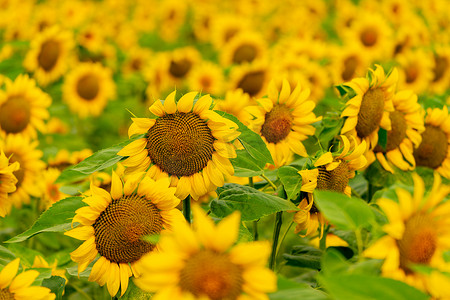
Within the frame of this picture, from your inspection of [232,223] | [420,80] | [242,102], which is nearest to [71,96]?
[242,102]

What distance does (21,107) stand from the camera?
6.78 feet

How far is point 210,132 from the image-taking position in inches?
42.1

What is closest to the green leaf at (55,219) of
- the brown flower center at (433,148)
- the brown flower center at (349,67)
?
the brown flower center at (433,148)

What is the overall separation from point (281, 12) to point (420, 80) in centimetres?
240

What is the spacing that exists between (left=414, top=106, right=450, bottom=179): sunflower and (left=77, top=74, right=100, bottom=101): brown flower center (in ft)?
6.97

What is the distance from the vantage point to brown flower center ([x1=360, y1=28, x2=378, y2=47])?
3301 millimetres

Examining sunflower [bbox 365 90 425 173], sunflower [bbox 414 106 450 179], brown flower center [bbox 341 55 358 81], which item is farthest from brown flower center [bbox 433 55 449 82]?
sunflower [bbox 365 90 425 173]

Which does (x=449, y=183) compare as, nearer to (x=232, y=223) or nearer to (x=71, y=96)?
(x=232, y=223)

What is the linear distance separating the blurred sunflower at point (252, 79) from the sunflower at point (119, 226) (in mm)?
1704

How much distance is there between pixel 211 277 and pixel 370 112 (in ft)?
2.38

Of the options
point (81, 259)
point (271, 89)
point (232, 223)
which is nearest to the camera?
point (232, 223)

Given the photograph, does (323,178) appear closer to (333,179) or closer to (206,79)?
(333,179)

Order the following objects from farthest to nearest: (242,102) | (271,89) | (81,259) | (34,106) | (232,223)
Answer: (34,106), (242,102), (271,89), (81,259), (232,223)

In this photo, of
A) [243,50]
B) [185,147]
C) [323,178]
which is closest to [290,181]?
[323,178]
